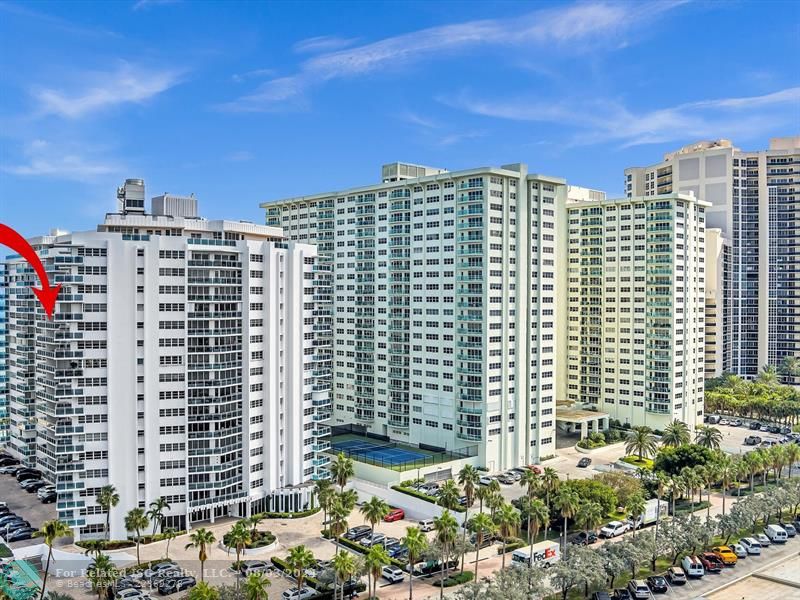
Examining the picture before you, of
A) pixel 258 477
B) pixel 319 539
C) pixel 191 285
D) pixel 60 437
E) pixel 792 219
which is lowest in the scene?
pixel 319 539

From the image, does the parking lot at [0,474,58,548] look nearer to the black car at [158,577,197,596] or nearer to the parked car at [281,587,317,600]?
the black car at [158,577,197,596]

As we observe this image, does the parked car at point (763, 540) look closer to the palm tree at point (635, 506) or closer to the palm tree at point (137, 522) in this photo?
the palm tree at point (635, 506)

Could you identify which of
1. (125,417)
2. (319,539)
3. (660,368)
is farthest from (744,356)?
(125,417)

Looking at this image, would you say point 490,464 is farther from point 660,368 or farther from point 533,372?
point 660,368

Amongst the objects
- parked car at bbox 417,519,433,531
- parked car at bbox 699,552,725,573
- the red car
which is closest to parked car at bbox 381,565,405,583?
parked car at bbox 417,519,433,531

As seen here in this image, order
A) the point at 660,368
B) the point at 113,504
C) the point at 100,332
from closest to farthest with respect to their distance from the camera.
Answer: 1. the point at 113,504
2. the point at 100,332
3. the point at 660,368

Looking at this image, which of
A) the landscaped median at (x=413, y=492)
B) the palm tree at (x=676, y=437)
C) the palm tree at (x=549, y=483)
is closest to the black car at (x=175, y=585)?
the landscaped median at (x=413, y=492)

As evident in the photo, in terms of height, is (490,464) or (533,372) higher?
(533,372)
